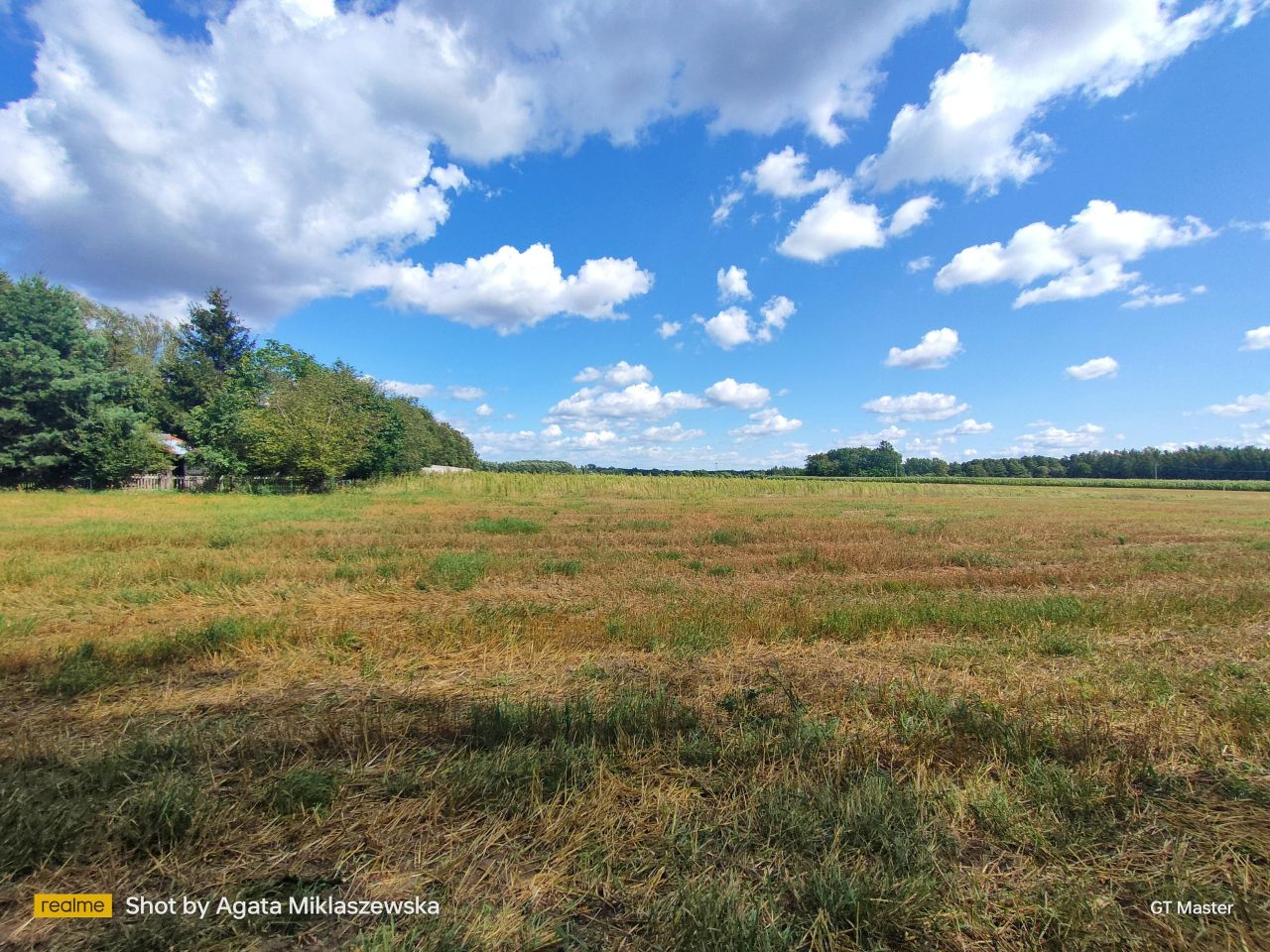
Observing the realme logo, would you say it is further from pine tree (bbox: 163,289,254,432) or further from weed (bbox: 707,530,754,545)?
pine tree (bbox: 163,289,254,432)

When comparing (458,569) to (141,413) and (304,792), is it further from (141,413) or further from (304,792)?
(141,413)

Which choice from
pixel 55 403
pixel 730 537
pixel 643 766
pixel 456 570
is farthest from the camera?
pixel 55 403

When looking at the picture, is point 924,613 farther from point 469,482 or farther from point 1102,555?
point 469,482

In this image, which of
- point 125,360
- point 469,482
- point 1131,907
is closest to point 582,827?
point 1131,907

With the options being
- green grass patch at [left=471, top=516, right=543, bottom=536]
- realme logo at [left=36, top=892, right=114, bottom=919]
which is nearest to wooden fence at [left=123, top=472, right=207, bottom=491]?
green grass patch at [left=471, top=516, right=543, bottom=536]

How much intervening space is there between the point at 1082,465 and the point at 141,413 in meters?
178

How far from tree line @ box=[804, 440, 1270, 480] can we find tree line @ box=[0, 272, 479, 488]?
116m

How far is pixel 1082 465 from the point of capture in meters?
126

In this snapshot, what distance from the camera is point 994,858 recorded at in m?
2.55

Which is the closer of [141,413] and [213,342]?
[141,413]

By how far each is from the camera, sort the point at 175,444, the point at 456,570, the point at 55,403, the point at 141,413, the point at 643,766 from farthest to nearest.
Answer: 1. the point at 175,444
2. the point at 141,413
3. the point at 55,403
4. the point at 456,570
5. the point at 643,766

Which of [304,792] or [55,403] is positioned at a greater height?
[55,403]

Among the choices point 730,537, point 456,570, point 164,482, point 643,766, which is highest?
point 164,482

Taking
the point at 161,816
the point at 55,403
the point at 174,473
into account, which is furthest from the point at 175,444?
the point at 161,816
